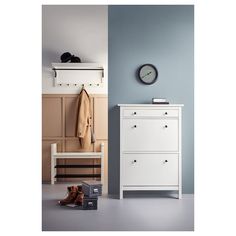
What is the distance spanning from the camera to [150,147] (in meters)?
5.24

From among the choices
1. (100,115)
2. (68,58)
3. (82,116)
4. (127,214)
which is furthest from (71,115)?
(127,214)

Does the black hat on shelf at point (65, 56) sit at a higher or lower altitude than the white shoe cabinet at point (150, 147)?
higher

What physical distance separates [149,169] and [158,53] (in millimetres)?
1544

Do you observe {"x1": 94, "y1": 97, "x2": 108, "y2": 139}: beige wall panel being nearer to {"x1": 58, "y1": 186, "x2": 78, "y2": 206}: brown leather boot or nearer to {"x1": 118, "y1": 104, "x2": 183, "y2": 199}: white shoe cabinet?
{"x1": 118, "y1": 104, "x2": 183, "y2": 199}: white shoe cabinet

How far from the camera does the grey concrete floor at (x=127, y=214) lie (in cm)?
384

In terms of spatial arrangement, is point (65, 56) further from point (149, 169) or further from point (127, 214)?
point (127, 214)

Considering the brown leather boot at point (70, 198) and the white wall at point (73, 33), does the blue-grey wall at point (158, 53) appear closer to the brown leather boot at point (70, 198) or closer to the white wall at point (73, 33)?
the brown leather boot at point (70, 198)

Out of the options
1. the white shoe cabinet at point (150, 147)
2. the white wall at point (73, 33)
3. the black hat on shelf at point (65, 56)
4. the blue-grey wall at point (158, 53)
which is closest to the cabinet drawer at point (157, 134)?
the white shoe cabinet at point (150, 147)

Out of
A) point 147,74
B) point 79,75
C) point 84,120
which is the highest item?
point 79,75

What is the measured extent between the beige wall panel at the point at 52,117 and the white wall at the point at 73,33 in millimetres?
529
